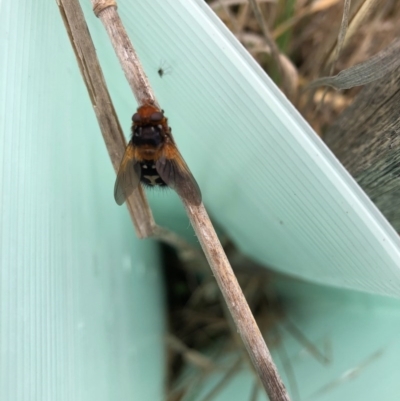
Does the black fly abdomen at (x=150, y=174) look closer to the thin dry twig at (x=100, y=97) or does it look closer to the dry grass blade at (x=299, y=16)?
the thin dry twig at (x=100, y=97)

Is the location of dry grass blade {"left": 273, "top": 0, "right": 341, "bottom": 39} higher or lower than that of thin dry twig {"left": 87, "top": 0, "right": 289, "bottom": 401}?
higher

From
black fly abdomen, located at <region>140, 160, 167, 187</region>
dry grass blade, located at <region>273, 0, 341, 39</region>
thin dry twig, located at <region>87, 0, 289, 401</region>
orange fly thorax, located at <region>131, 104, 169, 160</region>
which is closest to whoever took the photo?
thin dry twig, located at <region>87, 0, 289, 401</region>

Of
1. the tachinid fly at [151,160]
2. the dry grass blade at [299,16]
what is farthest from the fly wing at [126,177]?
the dry grass blade at [299,16]

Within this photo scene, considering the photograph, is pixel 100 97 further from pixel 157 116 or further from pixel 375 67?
pixel 375 67

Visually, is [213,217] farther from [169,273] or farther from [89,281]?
[89,281]

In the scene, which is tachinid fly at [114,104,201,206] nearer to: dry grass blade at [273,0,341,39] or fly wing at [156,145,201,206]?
fly wing at [156,145,201,206]

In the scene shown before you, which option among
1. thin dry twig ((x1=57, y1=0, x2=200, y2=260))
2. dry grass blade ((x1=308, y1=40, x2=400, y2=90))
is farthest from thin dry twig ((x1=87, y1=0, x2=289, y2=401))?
dry grass blade ((x1=308, y1=40, x2=400, y2=90))
